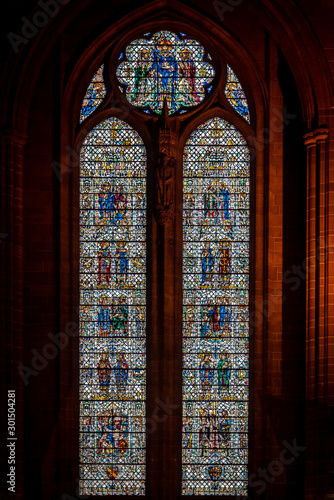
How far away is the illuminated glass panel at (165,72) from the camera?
1166 inches

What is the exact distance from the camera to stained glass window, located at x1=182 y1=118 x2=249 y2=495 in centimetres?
2833

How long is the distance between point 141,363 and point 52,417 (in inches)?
74.3

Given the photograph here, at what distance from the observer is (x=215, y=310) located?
28.9 metres

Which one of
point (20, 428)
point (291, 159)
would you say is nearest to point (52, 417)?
point (20, 428)

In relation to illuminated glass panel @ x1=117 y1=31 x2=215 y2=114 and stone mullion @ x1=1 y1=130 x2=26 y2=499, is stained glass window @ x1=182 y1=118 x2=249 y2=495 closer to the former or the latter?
illuminated glass panel @ x1=117 y1=31 x2=215 y2=114

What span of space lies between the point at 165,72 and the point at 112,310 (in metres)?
4.50

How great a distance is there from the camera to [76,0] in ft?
93.4

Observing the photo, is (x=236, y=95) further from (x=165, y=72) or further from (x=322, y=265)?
(x=322, y=265)

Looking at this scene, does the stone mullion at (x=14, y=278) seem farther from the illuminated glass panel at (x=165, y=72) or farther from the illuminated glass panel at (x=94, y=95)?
the illuminated glass panel at (x=165, y=72)

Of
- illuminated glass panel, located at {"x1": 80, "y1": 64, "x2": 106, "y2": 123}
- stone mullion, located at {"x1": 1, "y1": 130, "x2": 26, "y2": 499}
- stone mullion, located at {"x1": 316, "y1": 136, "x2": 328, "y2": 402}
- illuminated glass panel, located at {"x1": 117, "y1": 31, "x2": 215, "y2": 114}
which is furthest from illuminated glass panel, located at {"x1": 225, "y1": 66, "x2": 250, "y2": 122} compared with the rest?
stone mullion, located at {"x1": 1, "y1": 130, "x2": 26, "y2": 499}

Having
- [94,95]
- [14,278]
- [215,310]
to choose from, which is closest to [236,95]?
[94,95]

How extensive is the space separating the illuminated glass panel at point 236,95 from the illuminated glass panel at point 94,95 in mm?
2272

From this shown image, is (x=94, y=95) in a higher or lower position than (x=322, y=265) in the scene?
higher

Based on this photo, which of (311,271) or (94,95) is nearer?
(311,271)
